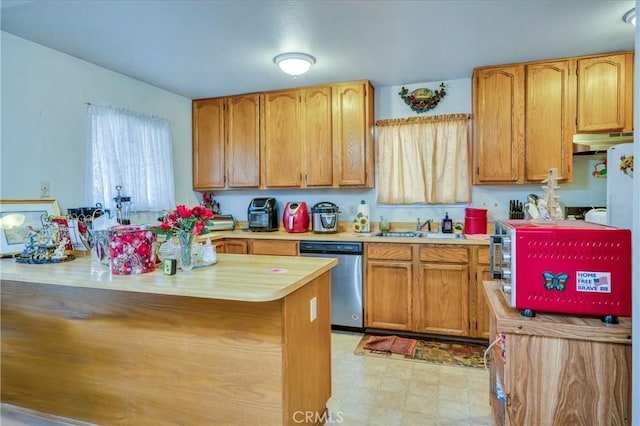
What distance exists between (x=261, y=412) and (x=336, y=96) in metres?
2.91

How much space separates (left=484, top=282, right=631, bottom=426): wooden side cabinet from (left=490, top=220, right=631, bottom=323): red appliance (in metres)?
0.06

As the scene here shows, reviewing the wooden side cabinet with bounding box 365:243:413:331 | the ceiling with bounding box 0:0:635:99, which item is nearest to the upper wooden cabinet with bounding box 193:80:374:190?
the ceiling with bounding box 0:0:635:99

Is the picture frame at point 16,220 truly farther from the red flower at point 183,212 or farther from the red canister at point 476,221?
the red canister at point 476,221

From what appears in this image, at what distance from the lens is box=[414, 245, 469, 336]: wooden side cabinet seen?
2.96 m

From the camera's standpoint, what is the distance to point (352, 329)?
3299 millimetres

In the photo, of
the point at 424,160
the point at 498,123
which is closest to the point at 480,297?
the point at 424,160

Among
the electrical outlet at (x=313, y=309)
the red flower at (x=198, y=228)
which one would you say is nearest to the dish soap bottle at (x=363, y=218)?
the electrical outlet at (x=313, y=309)

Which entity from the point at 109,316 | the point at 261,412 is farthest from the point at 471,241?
the point at 109,316

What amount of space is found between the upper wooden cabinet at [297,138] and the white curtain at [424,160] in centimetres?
60

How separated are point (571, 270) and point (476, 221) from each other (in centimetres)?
212

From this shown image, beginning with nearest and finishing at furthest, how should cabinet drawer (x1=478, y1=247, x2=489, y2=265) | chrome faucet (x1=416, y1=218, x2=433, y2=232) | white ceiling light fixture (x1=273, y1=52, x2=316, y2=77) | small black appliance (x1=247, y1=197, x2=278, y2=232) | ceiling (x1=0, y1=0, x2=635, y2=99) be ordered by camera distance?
ceiling (x1=0, y1=0, x2=635, y2=99) → white ceiling light fixture (x1=273, y1=52, x2=316, y2=77) → cabinet drawer (x1=478, y1=247, x2=489, y2=265) → chrome faucet (x1=416, y1=218, x2=433, y2=232) → small black appliance (x1=247, y1=197, x2=278, y2=232)

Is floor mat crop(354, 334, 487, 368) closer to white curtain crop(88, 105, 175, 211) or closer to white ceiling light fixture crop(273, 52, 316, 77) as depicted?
white ceiling light fixture crop(273, 52, 316, 77)

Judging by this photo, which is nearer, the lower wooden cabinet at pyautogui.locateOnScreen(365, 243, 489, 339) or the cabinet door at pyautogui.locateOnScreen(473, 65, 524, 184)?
the lower wooden cabinet at pyautogui.locateOnScreen(365, 243, 489, 339)

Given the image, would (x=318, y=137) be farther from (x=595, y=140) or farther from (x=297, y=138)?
(x=595, y=140)
